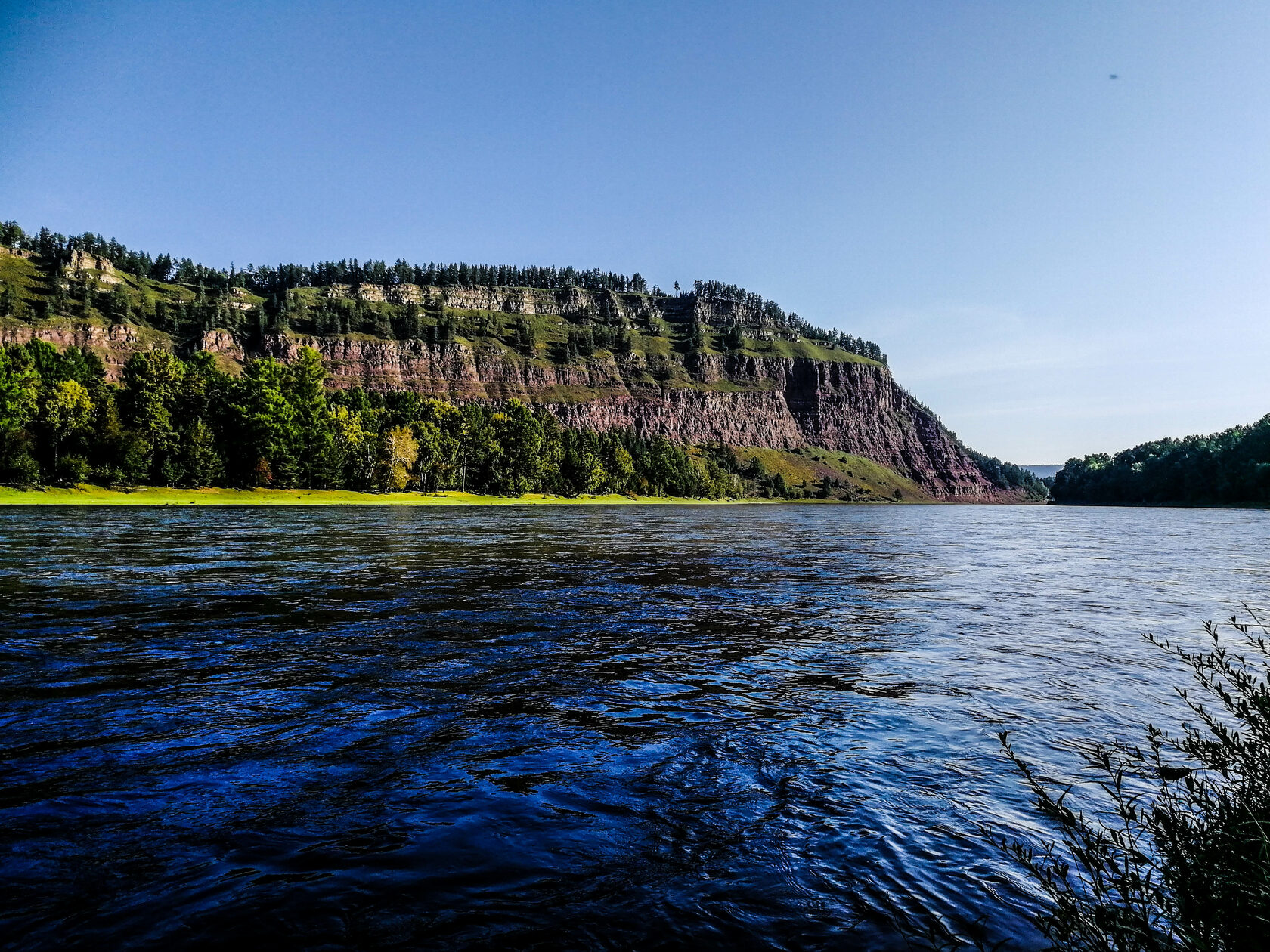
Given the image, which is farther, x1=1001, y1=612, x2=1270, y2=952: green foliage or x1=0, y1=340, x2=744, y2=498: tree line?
x1=0, y1=340, x2=744, y2=498: tree line

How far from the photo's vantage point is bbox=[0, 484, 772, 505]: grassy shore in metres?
83.6

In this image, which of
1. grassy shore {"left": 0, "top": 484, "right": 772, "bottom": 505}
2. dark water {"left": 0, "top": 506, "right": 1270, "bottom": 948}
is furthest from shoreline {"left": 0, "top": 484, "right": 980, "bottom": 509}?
dark water {"left": 0, "top": 506, "right": 1270, "bottom": 948}

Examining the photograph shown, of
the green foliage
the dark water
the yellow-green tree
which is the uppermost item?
the yellow-green tree

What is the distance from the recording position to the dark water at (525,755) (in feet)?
18.1

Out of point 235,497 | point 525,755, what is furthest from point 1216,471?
point 525,755

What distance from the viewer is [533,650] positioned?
14.9 metres

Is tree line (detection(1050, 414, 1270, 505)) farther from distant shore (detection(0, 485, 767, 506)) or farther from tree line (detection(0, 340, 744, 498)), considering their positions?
tree line (detection(0, 340, 744, 498))

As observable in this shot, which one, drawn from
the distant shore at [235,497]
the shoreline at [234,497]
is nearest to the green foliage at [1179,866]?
the shoreline at [234,497]

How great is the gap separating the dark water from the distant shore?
257ft

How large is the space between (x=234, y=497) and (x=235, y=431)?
46.4 feet

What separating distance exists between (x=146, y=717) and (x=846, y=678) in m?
11.4

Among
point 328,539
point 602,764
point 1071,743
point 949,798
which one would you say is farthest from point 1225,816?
point 328,539

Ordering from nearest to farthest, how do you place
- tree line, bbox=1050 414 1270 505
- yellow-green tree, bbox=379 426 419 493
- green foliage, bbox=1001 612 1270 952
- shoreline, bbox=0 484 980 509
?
green foliage, bbox=1001 612 1270 952, shoreline, bbox=0 484 980 509, yellow-green tree, bbox=379 426 419 493, tree line, bbox=1050 414 1270 505

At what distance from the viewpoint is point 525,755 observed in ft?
29.3
